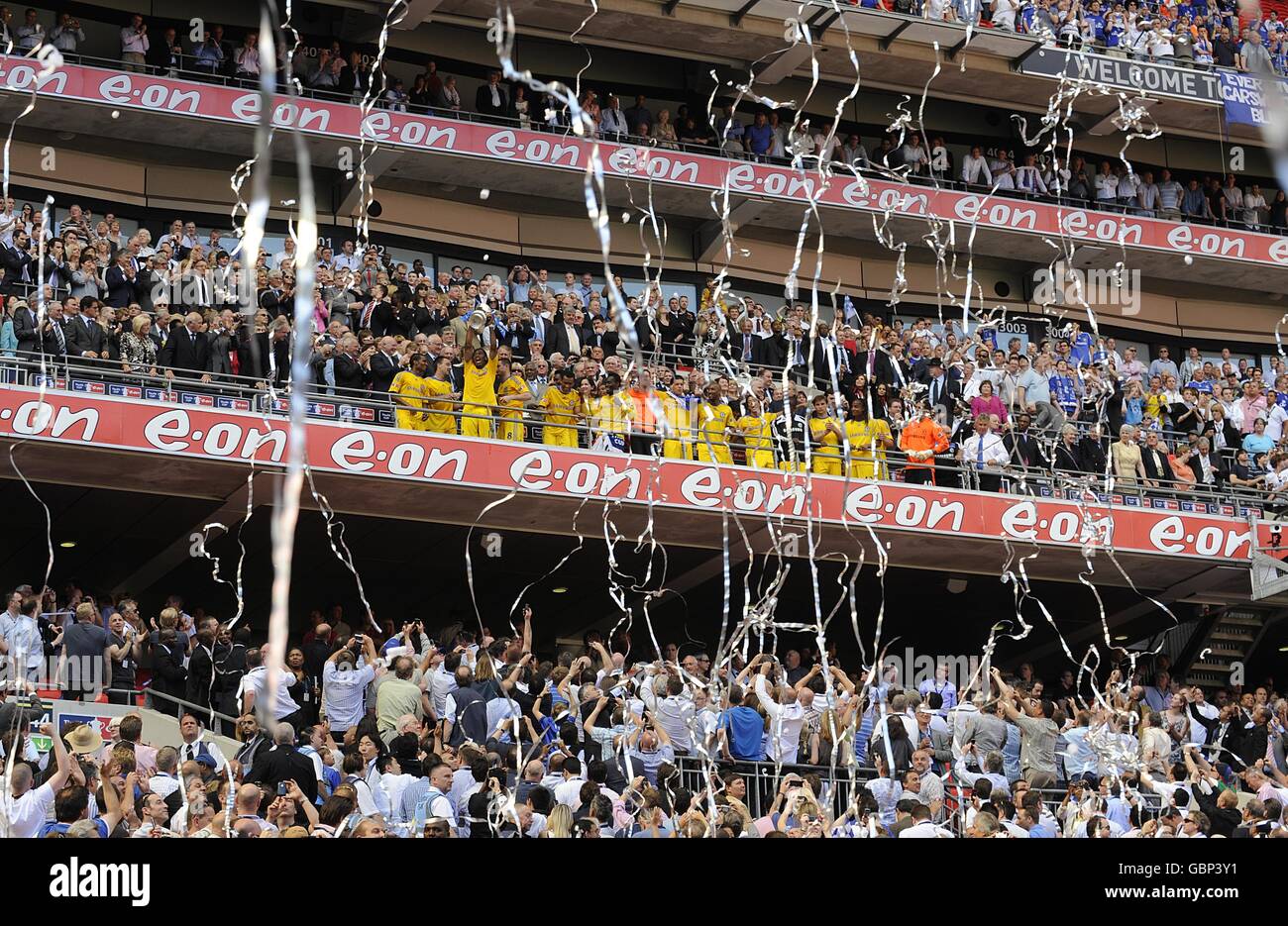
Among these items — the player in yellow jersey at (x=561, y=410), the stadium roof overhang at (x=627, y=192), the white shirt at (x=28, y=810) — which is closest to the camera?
the white shirt at (x=28, y=810)

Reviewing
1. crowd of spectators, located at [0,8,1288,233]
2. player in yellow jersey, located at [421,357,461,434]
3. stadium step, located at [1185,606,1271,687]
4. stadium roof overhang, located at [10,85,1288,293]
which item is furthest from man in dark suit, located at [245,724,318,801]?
stadium step, located at [1185,606,1271,687]

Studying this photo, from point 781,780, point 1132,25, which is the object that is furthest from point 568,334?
point 1132,25

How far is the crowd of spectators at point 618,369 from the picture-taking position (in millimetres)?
18766

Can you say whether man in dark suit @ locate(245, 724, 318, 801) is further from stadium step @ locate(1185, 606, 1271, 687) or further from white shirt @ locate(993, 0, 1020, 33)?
white shirt @ locate(993, 0, 1020, 33)

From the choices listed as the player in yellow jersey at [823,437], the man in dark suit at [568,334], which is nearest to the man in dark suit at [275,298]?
the man in dark suit at [568,334]

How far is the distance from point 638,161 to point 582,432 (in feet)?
17.4

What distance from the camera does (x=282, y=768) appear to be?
12672 millimetres

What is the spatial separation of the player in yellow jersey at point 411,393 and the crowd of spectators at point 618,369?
0.02m

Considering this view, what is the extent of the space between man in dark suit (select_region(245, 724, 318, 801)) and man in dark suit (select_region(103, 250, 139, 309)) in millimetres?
7639

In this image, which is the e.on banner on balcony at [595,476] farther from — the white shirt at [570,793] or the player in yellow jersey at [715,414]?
the white shirt at [570,793]
